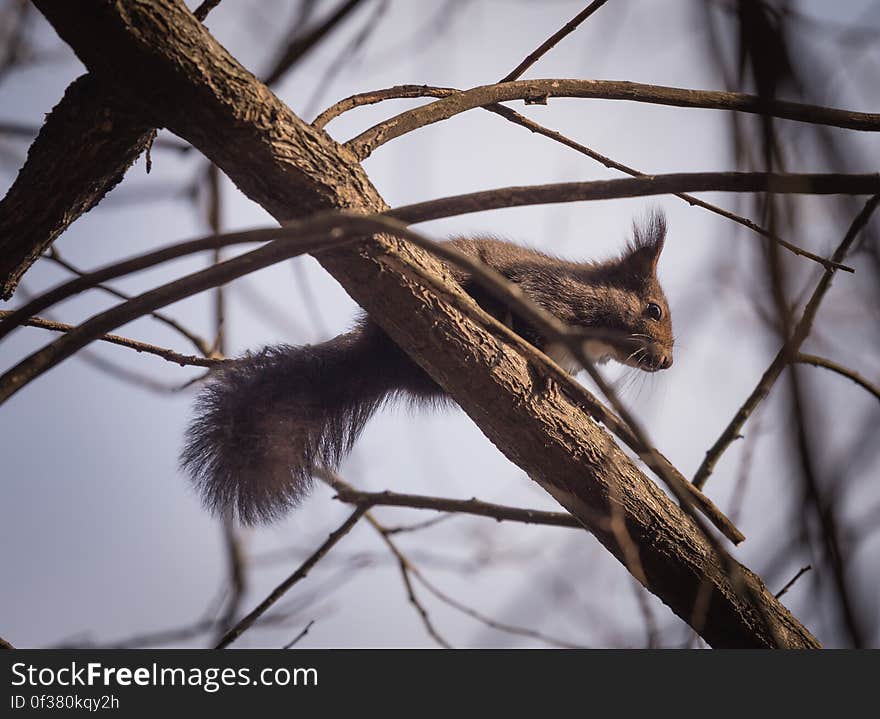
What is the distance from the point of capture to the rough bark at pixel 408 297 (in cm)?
176

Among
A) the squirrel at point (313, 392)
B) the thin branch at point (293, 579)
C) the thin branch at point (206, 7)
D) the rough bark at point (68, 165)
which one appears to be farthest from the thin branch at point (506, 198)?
the thin branch at point (293, 579)

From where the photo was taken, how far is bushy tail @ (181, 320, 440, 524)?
268cm

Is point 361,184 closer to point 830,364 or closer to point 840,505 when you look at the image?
point 840,505

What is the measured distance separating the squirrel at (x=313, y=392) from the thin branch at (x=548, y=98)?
76 centimetres

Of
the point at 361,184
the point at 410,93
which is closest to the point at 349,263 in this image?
the point at 361,184

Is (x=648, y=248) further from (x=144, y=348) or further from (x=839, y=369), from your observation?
(x=144, y=348)

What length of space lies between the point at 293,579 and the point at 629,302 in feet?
7.15

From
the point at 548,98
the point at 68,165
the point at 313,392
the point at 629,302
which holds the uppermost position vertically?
the point at 629,302

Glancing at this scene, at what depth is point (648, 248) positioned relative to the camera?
165 inches

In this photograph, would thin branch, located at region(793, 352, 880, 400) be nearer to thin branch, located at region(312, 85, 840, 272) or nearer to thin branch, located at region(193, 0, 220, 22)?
thin branch, located at region(312, 85, 840, 272)

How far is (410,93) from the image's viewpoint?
2.38 m
